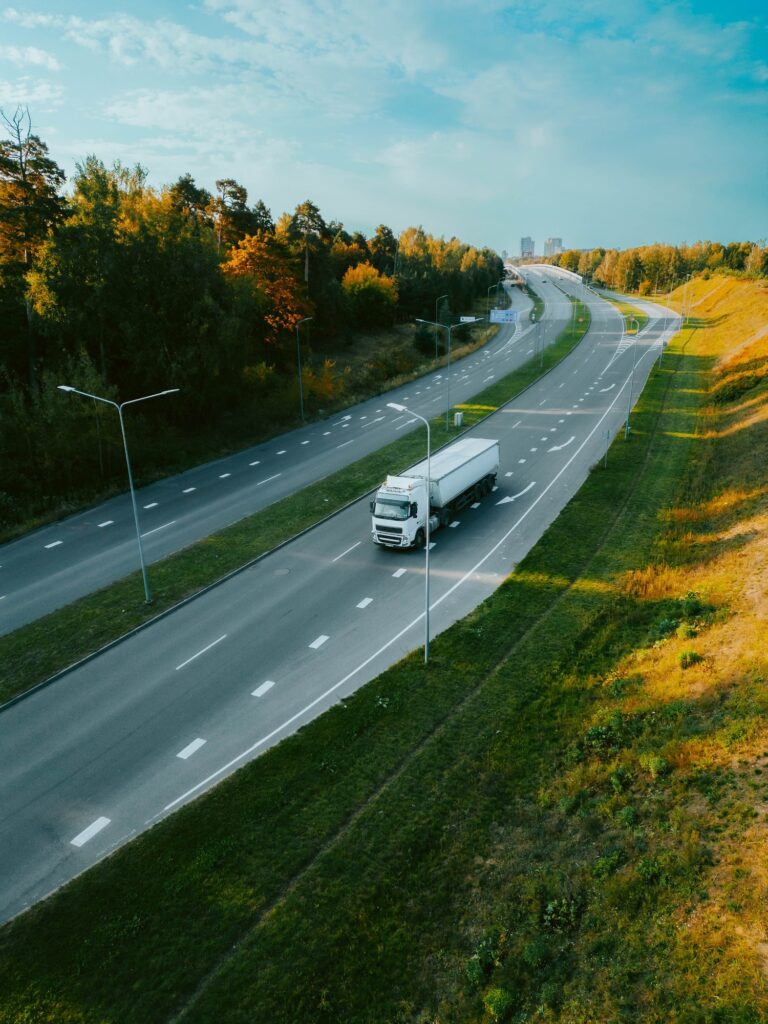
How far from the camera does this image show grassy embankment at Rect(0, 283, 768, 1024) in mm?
9828

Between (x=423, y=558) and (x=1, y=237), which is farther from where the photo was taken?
(x=1, y=237)

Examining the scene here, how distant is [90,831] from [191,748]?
2.91 metres

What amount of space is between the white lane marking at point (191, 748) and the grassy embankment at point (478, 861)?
2047 millimetres

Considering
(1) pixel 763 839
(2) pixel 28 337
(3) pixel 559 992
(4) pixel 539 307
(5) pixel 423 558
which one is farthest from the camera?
(4) pixel 539 307

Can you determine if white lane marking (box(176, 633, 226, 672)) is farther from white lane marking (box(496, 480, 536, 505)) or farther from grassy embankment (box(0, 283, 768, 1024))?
white lane marking (box(496, 480, 536, 505))

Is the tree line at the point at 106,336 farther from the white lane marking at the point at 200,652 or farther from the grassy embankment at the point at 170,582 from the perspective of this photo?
the white lane marking at the point at 200,652

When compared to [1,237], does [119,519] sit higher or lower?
lower

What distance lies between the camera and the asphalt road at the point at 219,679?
45.9 feet

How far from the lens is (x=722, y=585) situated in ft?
66.1

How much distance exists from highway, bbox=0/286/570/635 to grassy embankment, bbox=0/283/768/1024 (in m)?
14.0

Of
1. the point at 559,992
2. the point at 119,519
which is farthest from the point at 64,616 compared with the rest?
the point at 559,992

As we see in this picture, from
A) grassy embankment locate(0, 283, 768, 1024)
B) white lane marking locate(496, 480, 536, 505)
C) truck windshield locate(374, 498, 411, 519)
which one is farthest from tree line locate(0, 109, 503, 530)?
grassy embankment locate(0, 283, 768, 1024)

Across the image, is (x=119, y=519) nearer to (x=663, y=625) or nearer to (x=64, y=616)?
(x=64, y=616)

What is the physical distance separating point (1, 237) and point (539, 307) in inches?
3986
